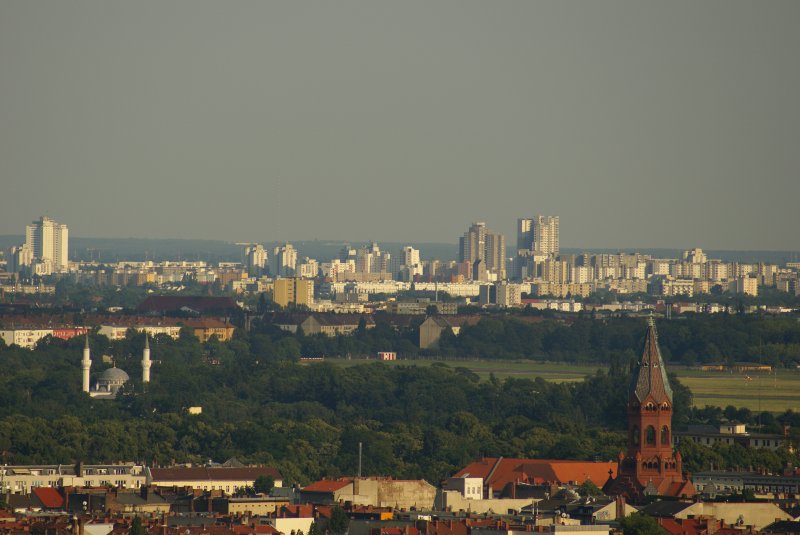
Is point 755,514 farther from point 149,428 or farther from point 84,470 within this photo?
point 149,428

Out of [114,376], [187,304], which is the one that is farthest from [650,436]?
[187,304]

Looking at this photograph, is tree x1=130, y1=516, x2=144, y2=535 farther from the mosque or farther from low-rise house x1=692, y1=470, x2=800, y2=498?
the mosque

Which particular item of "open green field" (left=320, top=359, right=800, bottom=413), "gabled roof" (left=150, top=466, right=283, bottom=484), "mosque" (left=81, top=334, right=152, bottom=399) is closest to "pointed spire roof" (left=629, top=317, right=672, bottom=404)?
"gabled roof" (left=150, top=466, right=283, bottom=484)

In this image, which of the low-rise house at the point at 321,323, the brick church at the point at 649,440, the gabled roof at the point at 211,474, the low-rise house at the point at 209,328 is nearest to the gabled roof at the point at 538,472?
the brick church at the point at 649,440

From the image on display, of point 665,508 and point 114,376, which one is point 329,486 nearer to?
point 665,508

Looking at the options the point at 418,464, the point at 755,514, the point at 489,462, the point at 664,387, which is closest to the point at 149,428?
the point at 418,464

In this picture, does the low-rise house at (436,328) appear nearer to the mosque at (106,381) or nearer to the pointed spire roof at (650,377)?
the mosque at (106,381)
